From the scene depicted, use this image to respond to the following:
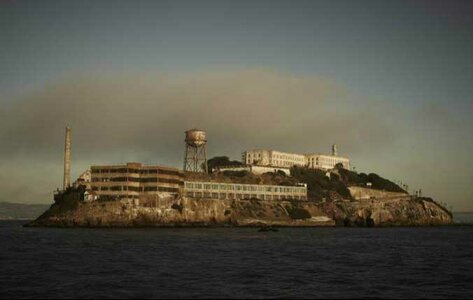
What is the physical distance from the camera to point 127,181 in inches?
7347

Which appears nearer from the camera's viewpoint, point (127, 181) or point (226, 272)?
point (226, 272)

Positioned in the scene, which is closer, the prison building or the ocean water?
the ocean water

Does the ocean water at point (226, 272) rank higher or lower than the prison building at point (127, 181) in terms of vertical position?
lower

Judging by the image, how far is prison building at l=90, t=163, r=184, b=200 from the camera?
A: 186 meters

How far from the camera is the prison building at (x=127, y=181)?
186 m

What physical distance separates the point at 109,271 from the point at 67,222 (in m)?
121

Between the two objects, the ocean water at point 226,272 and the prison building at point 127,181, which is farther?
the prison building at point 127,181

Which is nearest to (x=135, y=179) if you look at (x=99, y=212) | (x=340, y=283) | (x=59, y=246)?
(x=99, y=212)

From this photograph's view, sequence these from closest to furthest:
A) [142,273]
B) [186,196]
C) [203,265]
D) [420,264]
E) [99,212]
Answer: [142,273] → [203,265] → [420,264] → [99,212] → [186,196]

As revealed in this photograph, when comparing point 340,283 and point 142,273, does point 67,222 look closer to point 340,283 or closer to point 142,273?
point 142,273

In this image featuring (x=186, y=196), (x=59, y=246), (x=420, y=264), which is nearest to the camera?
(x=420, y=264)

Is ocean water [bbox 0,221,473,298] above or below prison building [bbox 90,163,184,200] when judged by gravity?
below

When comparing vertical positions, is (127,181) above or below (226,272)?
above

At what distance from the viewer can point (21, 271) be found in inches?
2581
